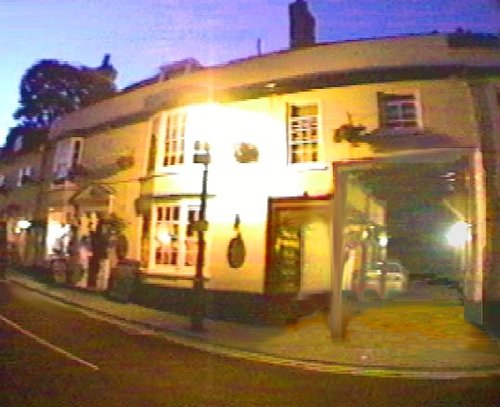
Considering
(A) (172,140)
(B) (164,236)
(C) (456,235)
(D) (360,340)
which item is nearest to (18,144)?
(A) (172,140)

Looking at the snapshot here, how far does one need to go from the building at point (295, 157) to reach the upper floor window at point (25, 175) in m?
7.29

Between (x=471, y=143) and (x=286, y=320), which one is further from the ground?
(x=471, y=143)

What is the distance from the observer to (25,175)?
23.4 m

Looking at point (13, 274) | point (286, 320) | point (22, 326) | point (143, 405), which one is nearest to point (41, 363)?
point (143, 405)

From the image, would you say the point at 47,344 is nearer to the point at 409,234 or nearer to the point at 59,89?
the point at 409,234

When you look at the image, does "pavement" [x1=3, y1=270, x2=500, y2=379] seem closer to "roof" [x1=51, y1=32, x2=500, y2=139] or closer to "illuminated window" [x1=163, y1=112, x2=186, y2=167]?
"illuminated window" [x1=163, y1=112, x2=186, y2=167]

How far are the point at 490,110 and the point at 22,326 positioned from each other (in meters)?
12.0

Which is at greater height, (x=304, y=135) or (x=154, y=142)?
(x=154, y=142)

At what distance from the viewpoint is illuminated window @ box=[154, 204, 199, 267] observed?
52.1 ft

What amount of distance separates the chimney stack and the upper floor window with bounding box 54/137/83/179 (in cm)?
909

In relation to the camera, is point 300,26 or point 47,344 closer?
point 47,344

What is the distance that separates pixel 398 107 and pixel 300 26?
4987 mm

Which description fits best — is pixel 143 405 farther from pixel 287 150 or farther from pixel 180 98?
pixel 180 98

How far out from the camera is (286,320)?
546 inches
